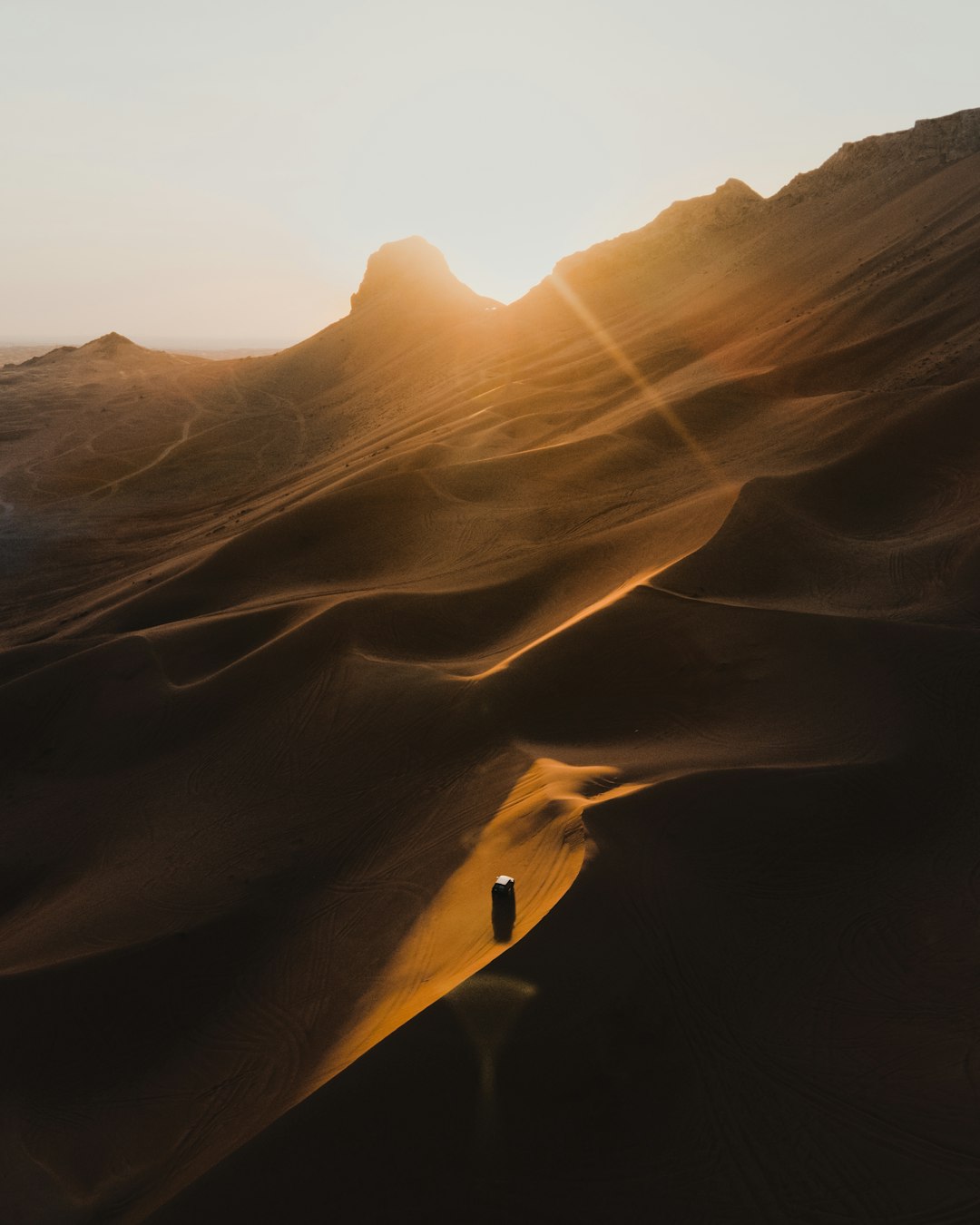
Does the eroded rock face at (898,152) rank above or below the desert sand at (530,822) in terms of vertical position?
above

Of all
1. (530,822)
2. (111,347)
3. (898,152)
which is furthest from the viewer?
(111,347)

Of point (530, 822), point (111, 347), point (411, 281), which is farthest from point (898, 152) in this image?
point (111, 347)

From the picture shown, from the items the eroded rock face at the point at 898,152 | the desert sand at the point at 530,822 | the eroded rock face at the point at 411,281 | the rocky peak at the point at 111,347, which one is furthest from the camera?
the rocky peak at the point at 111,347

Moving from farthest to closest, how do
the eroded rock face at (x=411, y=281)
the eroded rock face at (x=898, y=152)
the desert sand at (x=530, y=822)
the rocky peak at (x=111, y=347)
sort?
the rocky peak at (x=111, y=347)
the eroded rock face at (x=411, y=281)
the eroded rock face at (x=898, y=152)
the desert sand at (x=530, y=822)

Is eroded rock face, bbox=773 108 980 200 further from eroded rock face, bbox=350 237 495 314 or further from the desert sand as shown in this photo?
eroded rock face, bbox=350 237 495 314

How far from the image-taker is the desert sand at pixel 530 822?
4.81 metres

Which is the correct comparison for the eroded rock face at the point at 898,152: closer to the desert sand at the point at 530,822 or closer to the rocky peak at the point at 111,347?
the desert sand at the point at 530,822

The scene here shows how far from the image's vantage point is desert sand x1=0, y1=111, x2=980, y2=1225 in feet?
15.8

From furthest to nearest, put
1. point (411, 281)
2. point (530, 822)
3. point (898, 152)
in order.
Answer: point (411, 281)
point (898, 152)
point (530, 822)

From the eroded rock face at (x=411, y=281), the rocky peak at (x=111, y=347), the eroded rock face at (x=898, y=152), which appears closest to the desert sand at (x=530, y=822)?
the eroded rock face at (x=898, y=152)

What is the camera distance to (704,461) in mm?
17312

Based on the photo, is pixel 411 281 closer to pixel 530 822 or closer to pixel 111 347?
pixel 111 347

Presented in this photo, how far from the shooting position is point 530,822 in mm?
7219

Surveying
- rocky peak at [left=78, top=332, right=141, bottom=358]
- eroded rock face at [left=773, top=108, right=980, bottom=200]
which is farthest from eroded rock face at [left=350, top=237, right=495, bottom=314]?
eroded rock face at [left=773, top=108, right=980, bottom=200]
